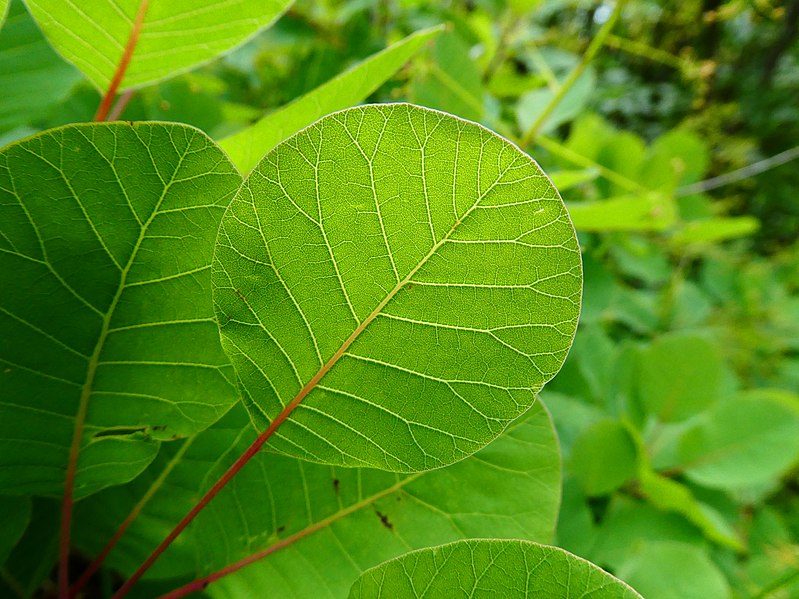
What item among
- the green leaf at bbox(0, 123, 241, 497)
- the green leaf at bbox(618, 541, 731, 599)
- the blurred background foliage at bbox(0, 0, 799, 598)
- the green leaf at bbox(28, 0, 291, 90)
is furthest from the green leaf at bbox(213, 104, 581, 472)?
the green leaf at bbox(618, 541, 731, 599)

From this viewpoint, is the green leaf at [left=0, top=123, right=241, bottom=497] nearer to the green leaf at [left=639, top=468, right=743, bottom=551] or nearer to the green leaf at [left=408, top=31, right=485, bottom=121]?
the green leaf at [left=408, top=31, right=485, bottom=121]

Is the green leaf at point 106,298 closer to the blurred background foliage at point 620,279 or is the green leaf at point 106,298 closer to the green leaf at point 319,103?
the green leaf at point 319,103

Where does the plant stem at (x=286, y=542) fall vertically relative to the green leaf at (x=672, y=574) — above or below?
above

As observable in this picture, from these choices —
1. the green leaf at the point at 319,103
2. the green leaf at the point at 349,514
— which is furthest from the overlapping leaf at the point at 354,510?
the green leaf at the point at 319,103

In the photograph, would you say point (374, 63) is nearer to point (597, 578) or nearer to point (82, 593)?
point (597, 578)

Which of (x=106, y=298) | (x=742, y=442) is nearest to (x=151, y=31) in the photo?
(x=106, y=298)
